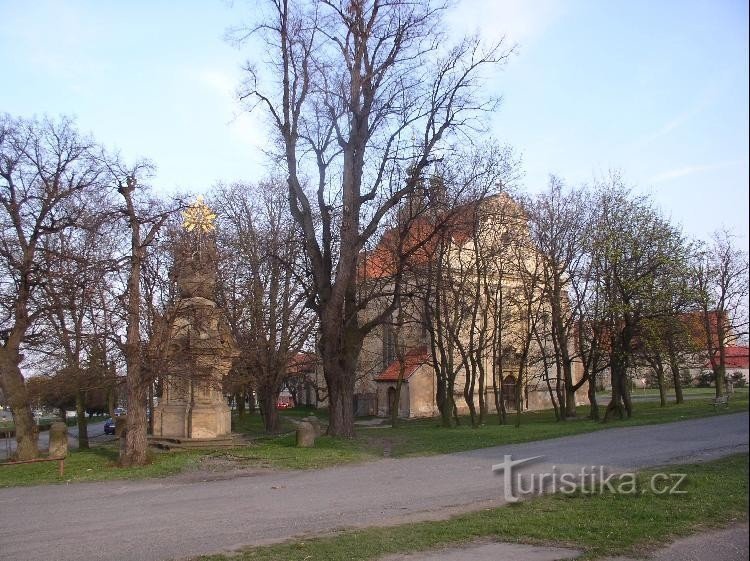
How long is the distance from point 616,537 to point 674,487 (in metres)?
3.47

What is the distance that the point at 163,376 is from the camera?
2038 cm

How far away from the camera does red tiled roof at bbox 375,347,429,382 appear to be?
156ft

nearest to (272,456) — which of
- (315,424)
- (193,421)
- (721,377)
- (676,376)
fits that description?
(193,421)

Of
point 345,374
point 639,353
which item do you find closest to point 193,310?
point 345,374

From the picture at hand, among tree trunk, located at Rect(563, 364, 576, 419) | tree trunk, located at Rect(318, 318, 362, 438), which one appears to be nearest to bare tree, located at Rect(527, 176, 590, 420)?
tree trunk, located at Rect(563, 364, 576, 419)

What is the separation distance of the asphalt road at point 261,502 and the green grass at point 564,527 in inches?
37.6

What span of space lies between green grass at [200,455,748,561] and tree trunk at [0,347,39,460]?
18544mm

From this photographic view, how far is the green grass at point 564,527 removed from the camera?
26.5 feet

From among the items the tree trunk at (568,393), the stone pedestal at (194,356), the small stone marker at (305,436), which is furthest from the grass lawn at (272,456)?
the tree trunk at (568,393)

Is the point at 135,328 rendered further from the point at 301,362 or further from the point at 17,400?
the point at 301,362

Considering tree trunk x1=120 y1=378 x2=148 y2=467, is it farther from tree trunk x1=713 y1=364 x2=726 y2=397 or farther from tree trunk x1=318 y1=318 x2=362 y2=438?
tree trunk x1=713 y1=364 x2=726 y2=397

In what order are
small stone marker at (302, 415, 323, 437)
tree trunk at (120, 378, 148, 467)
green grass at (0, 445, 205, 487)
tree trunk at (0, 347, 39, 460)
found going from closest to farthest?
green grass at (0, 445, 205, 487), tree trunk at (120, 378, 148, 467), tree trunk at (0, 347, 39, 460), small stone marker at (302, 415, 323, 437)

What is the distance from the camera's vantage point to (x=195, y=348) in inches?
916

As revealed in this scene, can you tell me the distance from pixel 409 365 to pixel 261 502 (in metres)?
36.5
